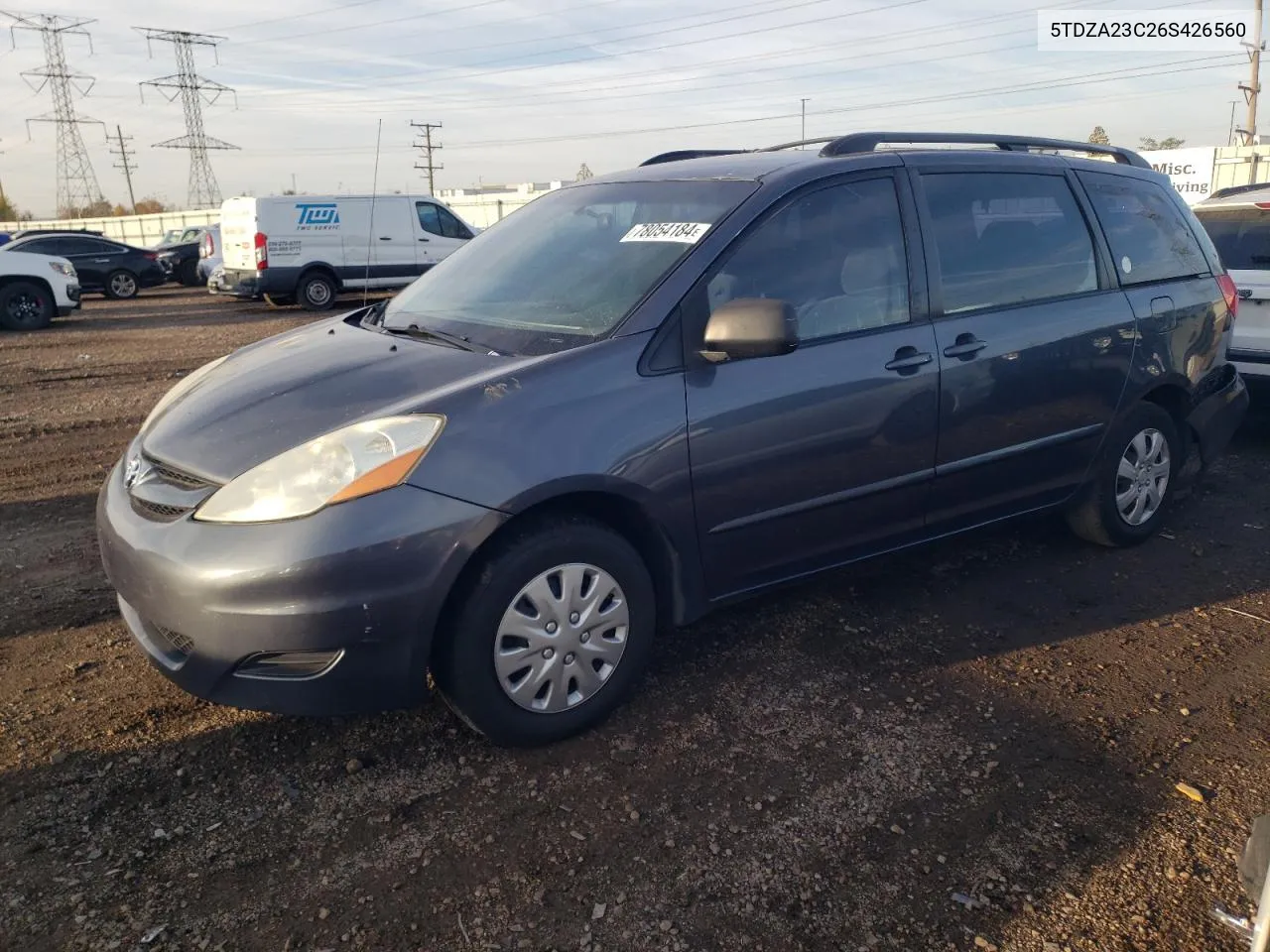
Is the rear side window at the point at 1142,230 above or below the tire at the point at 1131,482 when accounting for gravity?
above

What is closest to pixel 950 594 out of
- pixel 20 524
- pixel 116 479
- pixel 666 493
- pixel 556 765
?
pixel 666 493

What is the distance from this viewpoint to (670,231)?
346 centimetres

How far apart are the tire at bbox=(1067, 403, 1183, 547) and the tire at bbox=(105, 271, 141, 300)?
70.6 ft

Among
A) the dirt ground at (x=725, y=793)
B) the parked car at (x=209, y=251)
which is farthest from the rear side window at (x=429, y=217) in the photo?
the dirt ground at (x=725, y=793)

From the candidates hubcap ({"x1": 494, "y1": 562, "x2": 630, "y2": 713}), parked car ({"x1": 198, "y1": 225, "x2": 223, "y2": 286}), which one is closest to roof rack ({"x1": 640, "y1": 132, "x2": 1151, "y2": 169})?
hubcap ({"x1": 494, "y1": 562, "x2": 630, "y2": 713})

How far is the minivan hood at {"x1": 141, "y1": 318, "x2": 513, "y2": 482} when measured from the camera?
2.84 meters

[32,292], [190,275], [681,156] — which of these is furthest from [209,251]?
[681,156]

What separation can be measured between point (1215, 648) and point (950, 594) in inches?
38.9

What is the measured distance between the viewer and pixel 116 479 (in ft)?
10.5

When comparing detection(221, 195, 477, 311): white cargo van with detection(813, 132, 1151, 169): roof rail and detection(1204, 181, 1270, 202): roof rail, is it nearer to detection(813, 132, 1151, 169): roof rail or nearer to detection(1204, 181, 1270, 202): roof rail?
detection(1204, 181, 1270, 202): roof rail

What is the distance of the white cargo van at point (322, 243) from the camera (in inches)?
685

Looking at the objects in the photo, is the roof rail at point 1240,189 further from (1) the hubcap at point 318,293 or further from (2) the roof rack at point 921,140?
(1) the hubcap at point 318,293

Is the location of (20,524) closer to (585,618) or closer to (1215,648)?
(585,618)

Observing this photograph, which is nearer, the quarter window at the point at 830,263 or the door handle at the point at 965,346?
the quarter window at the point at 830,263
